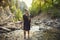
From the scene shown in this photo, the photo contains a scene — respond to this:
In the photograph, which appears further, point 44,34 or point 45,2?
point 45,2

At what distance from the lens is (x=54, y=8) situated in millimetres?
4059

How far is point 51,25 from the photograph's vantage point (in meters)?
3.98

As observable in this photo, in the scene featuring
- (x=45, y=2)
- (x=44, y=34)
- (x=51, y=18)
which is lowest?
(x=44, y=34)

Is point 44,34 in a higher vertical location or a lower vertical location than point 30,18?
lower

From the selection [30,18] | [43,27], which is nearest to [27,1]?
[30,18]

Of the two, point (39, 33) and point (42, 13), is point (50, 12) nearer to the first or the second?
point (42, 13)

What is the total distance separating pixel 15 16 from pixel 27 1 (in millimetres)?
461

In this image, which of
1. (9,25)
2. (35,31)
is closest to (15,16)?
(9,25)

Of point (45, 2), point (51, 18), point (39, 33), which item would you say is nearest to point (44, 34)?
point (39, 33)

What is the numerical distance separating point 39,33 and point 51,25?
33cm

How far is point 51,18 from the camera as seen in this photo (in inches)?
159

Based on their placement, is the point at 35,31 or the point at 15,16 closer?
the point at 35,31

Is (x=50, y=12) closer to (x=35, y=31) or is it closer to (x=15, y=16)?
(x=35, y=31)

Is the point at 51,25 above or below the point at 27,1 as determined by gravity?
below
